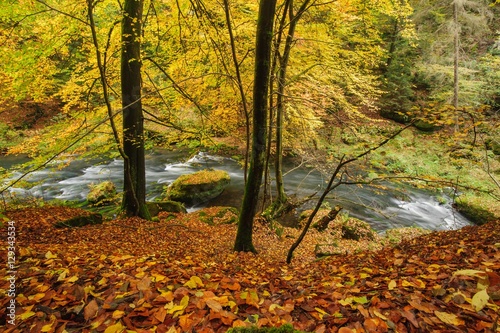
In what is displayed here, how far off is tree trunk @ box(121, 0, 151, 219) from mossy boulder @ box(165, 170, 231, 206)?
4.21 m

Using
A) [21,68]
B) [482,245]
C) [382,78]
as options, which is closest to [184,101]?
[21,68]

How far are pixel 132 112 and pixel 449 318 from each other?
6.82m

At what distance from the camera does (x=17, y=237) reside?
14.8 ft

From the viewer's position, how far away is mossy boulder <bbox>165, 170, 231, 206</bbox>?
38.3ft

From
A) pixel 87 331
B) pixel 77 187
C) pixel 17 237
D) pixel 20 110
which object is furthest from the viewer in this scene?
pixel 20 110

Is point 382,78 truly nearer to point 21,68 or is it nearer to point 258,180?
point 258,180

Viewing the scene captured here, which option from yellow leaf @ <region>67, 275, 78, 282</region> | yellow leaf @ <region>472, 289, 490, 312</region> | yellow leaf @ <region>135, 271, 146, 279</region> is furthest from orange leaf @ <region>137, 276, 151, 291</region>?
yellow leaf @ <region>472, 289, 490, 312</region>

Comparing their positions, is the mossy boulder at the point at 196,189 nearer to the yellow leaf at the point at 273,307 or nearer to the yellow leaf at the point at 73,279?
the yellow leaf at the point at 73,279

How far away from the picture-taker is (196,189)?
39.0ft

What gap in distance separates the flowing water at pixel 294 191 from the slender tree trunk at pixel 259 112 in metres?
4.67

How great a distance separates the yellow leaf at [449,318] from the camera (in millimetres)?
1808

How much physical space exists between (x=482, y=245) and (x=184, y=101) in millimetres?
7446

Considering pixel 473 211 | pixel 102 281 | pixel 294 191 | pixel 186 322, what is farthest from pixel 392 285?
pixel 473 211

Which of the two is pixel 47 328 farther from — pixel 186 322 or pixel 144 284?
pixel 186 322
